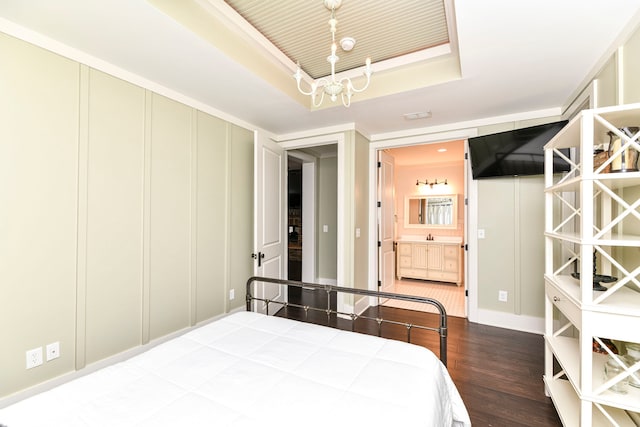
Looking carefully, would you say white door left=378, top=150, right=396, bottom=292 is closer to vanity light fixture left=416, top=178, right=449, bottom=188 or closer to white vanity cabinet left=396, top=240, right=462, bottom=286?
white vanity cabinet left=396, top=240, right=462, bottom=286

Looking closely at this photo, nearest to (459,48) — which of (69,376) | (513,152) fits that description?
(513,152)

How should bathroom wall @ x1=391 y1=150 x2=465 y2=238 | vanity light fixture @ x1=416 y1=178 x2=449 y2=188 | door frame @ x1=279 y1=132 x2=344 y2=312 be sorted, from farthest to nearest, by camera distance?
vanity light fixture @ x1=416 y1=178 x2=449 y2=188 < bathroom wall @ x1=391 y1=150 x2=465 y2=238 < door frame @ x1=279 y1=132 x2=344 y2=312

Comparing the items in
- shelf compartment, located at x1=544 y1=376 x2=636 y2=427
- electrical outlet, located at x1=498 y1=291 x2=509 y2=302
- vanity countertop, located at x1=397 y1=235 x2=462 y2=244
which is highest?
vanity countertop, located at x1=397 y1=235 x2=462 y2=244

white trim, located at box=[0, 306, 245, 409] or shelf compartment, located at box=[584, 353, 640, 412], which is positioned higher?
shelf compartment, located at box=[584, 353, 640, 412]

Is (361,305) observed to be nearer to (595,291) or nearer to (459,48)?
(595,291)

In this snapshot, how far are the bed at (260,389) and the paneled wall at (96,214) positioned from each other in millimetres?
1051

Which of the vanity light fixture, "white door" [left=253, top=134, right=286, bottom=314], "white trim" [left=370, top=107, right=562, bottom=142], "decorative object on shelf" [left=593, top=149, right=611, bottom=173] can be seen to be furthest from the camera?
the vanity light fixture

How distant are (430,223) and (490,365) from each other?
12.0 ft

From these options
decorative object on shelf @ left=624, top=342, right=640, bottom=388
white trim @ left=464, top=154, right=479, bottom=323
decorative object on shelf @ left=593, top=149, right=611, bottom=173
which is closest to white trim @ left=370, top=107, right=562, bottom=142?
white trim @ left=464, top=154, right=479, bottom=323

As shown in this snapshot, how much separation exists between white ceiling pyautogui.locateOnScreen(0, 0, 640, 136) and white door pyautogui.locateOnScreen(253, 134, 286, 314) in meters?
0.57

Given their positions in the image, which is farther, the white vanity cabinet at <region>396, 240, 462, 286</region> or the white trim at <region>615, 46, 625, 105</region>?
the white vanity cabinet at <region>396, 240, 462, 286</region>

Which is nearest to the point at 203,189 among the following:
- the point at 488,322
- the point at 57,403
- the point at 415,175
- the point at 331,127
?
the point at 331,127

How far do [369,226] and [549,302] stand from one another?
2355mm

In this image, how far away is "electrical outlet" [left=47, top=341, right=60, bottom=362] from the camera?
1909 mm
